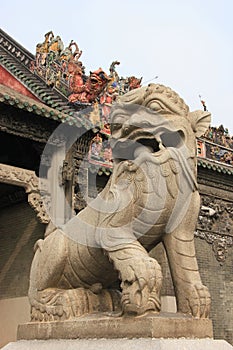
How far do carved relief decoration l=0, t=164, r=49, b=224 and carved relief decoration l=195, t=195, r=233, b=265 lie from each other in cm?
505

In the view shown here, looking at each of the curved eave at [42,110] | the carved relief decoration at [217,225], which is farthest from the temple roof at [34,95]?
the carved relief decoration at [217,225]

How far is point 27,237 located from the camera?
10.1 m

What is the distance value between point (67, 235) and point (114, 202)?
0.54 metres

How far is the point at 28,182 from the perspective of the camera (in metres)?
8.73

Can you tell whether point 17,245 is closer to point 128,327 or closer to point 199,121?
point 199,121

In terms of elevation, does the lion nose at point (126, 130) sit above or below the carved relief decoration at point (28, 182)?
below

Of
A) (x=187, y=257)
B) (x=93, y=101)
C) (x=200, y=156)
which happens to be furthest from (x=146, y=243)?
(x=200, y=156)

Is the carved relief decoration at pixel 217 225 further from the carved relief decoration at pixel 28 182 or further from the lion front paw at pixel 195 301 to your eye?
the lion front paw at pixel 195 301

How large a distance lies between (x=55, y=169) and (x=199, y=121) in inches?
224

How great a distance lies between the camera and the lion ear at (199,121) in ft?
13.3

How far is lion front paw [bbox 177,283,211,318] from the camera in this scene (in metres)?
3.62

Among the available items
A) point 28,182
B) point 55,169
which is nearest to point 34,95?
point 55,169

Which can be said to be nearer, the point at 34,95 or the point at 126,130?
the point at 126,130

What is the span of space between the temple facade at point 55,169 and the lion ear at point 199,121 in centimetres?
470
